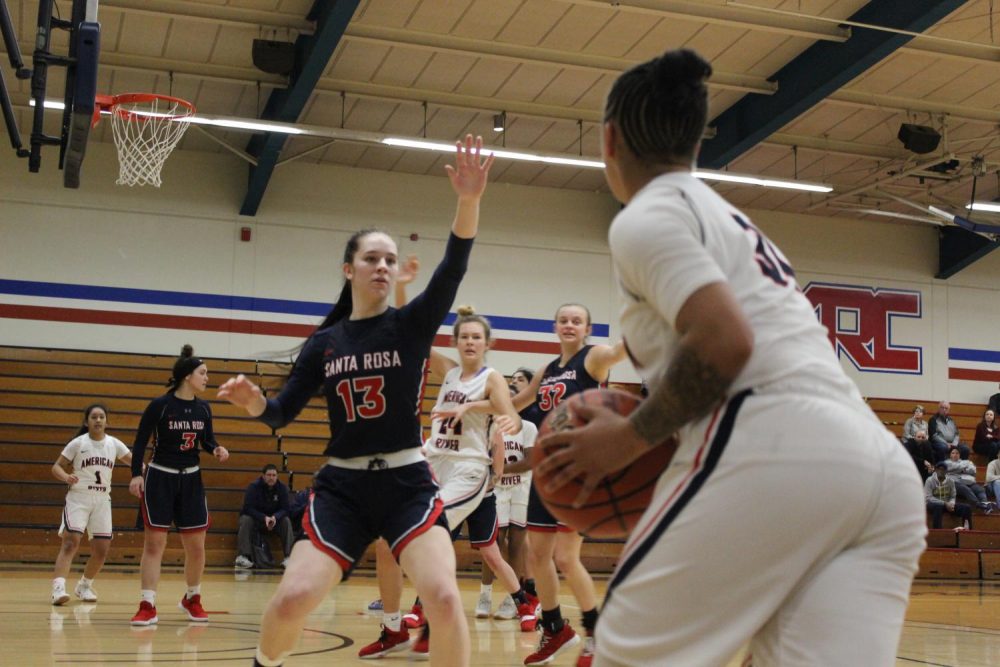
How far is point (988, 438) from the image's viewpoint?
19.1 m

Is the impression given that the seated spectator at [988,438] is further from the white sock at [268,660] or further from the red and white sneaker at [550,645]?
the white sock at [268,660]

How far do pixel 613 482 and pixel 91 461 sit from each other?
9.00 m

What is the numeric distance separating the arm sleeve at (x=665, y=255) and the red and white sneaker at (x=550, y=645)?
4724mm

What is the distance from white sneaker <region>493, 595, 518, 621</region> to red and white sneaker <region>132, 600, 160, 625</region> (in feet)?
9.02

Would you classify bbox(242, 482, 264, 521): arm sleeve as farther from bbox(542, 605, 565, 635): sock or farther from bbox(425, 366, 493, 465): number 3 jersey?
bbox(542, 605, 565, 635): sock

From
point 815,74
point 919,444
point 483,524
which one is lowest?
point 483,524

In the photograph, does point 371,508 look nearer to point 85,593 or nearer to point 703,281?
point 703,281

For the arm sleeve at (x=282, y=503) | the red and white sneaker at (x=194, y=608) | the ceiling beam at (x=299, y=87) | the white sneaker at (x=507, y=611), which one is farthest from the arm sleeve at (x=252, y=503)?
the red and white sneaker at (x=194, y=608)

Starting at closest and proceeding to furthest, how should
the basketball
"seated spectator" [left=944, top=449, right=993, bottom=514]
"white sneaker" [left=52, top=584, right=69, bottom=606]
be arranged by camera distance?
the basketball
"white sneaker" [left=52, top=584, right=69, bottom=606]
"seated spectator" [left=944, top=449, right=993, bottom=514]

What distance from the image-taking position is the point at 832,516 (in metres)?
1.92

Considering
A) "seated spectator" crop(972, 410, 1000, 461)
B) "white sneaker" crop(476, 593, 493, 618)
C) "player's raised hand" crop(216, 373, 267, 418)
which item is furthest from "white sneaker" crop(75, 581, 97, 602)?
"seated spectator" crop(972, 410, 1000, 461)

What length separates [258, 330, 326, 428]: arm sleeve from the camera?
4.23 m

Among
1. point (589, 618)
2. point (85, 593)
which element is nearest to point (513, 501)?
point (589, 618)

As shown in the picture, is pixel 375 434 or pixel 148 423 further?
pixel 148 423
